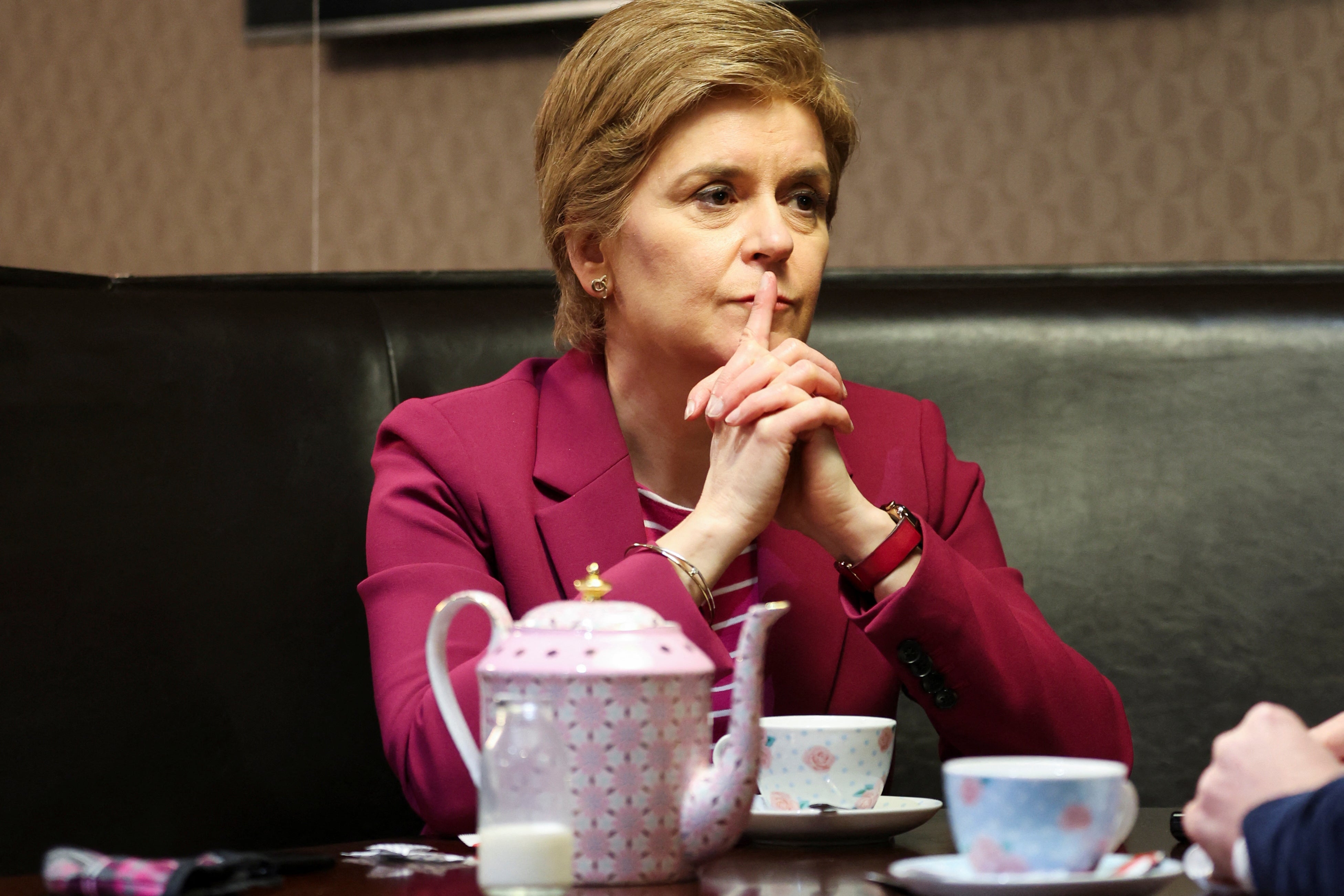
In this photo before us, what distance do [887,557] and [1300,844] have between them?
0.53 meters

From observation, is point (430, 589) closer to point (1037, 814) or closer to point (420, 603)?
point (420, 603)

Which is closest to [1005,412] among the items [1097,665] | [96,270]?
[1097,665]

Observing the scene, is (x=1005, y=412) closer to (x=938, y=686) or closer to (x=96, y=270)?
(x=938, y=686)

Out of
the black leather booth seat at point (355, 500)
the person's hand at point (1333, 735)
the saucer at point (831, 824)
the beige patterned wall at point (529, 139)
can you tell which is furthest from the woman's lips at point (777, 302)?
the beige patterned wall at point (529, 139)

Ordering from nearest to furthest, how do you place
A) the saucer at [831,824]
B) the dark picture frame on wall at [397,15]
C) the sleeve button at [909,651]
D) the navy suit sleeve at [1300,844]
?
1. the navy suit sleeve at [1300,844]
2. the saucer at [831,824]
3. the sleeve button at [909,651]
4. the dark picture frame on wall at [397,15]

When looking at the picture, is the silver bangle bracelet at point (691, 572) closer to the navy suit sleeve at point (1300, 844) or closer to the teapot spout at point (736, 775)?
the teapot spout at point (736, 775)

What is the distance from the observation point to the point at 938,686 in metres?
1.15

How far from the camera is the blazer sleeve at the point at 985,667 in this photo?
1105 mm

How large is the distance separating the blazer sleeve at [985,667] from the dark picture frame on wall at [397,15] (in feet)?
4.27

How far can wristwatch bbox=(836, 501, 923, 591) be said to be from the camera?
3.74 feet

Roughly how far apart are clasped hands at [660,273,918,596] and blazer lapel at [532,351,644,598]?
16 centimetres

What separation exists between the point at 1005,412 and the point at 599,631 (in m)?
1.11

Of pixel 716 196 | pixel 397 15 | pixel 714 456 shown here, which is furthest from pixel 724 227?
pixel 397 15

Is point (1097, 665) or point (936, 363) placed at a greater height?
point (936, 363)
